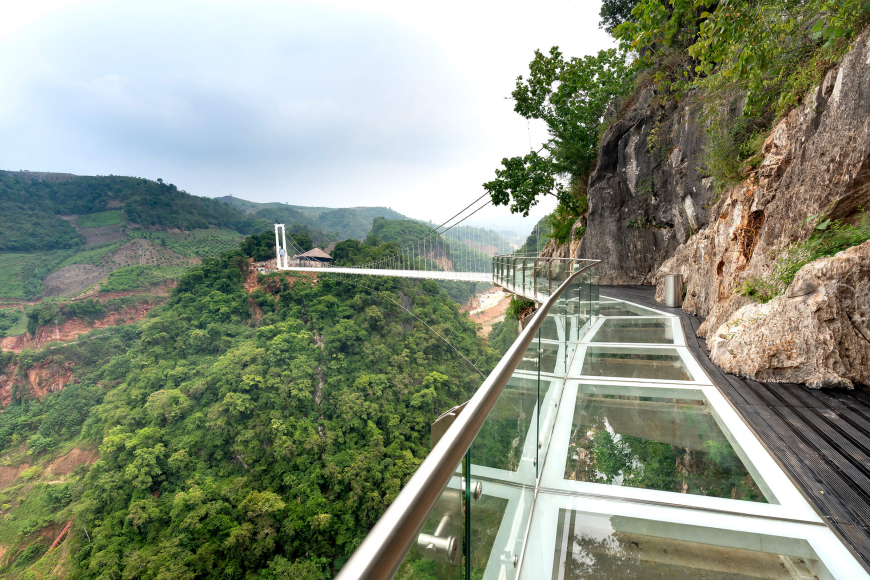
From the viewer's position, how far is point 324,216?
10088 centimetres

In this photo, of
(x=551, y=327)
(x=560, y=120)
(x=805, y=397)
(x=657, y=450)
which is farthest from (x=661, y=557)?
(x=560, y=120)

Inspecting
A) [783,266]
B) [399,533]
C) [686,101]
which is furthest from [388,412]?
[399,533]

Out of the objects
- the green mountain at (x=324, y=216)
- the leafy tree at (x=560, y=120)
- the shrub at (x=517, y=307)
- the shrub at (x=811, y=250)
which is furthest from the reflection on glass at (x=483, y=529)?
the green mountain at (x=324, y=216)

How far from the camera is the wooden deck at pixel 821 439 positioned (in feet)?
4.71

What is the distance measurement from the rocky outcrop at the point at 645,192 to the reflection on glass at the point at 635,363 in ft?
20.7

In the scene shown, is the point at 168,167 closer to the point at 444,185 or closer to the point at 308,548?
the point at 444,185

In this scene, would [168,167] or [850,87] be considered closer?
[850,87]

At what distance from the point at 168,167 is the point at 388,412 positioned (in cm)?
14097

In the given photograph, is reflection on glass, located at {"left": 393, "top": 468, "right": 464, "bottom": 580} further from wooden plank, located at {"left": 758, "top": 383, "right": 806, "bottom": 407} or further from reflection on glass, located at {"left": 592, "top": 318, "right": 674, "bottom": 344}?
reflection on glass, located at {"left": 592, "top": 318, "right": 674, "bottom": 344}

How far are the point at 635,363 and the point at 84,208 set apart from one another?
92800mm

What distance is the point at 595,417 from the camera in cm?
235

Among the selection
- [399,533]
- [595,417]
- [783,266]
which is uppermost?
[783,266]

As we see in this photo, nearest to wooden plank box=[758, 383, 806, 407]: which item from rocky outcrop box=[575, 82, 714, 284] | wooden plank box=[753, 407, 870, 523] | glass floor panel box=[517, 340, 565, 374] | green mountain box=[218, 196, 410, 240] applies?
wooden plank box=[753, 407, 870, 523]

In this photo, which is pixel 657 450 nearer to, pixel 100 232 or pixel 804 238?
pixel 804 238
